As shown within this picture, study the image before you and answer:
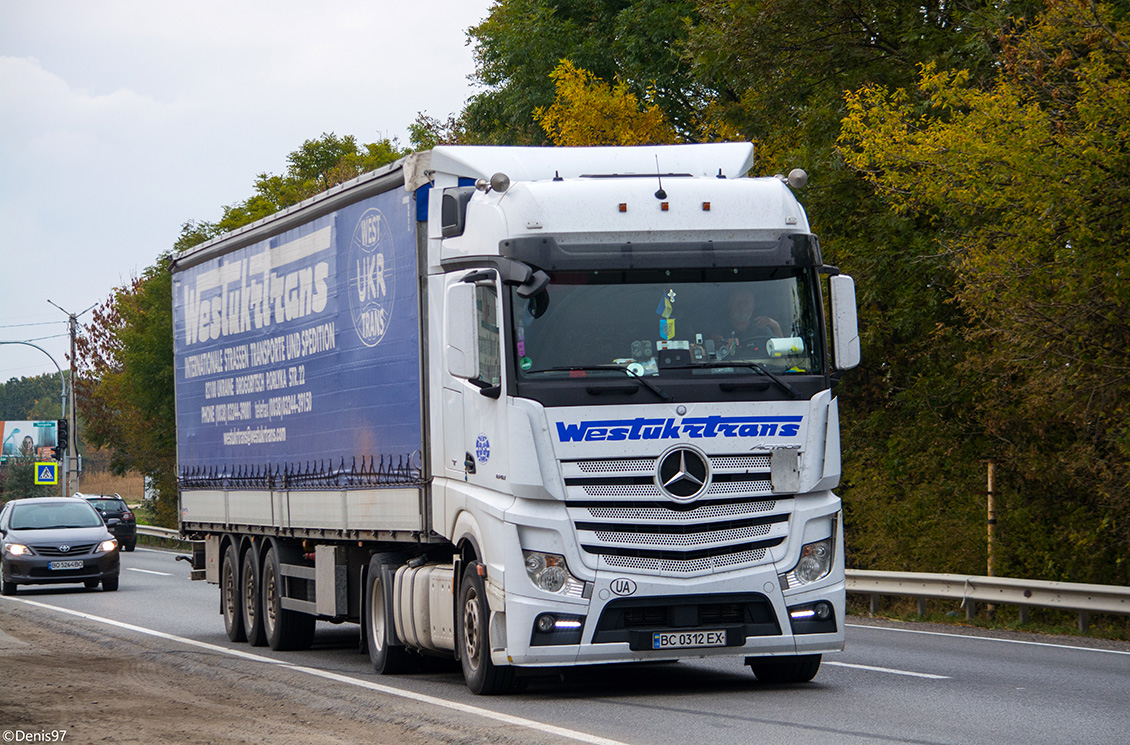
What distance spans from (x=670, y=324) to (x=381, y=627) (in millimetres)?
4165

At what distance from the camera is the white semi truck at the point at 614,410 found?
10.4m

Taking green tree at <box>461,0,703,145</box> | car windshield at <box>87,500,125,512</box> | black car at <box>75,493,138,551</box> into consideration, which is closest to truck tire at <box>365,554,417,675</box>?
green tree at <box>461,0,703,145</box>

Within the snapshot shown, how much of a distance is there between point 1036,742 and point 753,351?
10.8ft

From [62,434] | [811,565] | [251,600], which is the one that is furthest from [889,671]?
[62,434]

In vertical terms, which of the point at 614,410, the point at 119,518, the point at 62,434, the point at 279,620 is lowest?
the point at 279,620

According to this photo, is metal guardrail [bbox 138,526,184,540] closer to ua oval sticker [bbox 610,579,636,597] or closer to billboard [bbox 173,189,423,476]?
billboard [bbox 173,189,423,476]

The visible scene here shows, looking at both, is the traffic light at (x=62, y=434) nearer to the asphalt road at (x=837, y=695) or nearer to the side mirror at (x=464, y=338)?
the asphalt road at (x=837, y=695)

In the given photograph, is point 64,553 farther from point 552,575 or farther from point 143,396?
point 143,396

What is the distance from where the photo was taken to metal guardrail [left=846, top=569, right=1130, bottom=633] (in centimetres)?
1641

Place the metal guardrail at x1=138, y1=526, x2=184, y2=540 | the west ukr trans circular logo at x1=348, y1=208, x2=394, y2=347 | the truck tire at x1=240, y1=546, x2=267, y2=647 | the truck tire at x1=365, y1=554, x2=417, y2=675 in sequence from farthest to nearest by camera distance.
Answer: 1. the metal guardrail at x1=138, y1=526, x2=184, y2=540
2. the truck tire at x1=240, y1=546, x2=267, y2=647
3. the truck tire at x1=365, y1=554, x2=417, y2=675
4. the west ukr trans circular logo at x1=348, y1=208, x2=394, y2=347

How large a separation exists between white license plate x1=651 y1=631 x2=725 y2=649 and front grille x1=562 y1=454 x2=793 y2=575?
41 centimetres

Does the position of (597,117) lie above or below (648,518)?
Result: above

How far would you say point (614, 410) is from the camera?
1045 cm

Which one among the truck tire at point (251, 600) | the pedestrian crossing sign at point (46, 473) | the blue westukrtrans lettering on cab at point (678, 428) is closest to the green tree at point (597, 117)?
the truck tire at point (251, 600)
